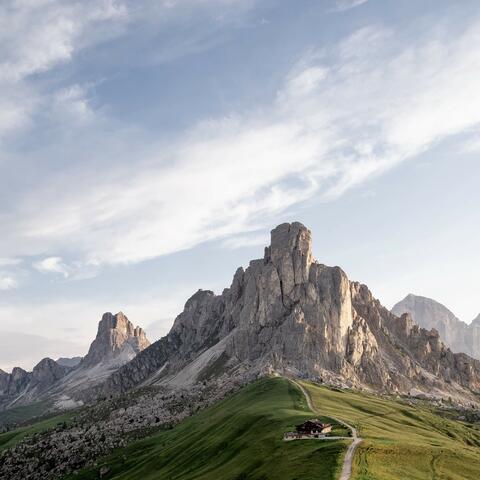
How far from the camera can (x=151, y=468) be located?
16775cm

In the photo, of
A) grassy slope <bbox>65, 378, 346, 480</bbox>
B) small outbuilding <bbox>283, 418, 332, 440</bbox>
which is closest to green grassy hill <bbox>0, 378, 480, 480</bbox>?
A: grassy slope <bbox>65, 378, 346, 480</bbox>

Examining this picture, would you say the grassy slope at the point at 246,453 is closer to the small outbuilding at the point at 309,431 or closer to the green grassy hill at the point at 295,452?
the green grassy hill at the point at 295,452

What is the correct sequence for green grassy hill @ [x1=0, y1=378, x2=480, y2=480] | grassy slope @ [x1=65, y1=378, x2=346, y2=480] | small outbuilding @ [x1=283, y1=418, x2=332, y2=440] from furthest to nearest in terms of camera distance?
1. small outbuilding @ [x1=283, y1=418, x2=332, y2=440]
2. grassy slope @ [x1=65, y1=378, x2=346, y2=480]
3. green grassy hill @ [x1=0, y1=378, x2=480, y2=480]

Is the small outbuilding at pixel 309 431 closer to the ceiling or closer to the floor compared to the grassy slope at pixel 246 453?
closer to the ceiling

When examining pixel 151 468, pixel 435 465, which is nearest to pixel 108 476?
pixel 151 468

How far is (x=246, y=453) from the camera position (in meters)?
117

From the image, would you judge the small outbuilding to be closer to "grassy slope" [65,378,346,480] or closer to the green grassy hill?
"grassy slope" [65,378,346,480]

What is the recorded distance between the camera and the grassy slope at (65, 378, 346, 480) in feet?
284

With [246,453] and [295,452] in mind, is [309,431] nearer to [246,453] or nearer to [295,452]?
[246,453]

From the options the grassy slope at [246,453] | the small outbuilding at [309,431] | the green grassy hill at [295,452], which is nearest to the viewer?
the green grassy hill at [295,452]

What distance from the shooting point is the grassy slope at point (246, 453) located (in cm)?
8662

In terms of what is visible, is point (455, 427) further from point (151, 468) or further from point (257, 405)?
point (151, 468)

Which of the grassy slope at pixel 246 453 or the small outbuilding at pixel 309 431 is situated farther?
the small outbuilding at pixel 309 431

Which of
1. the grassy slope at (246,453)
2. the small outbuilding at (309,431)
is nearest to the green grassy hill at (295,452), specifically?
the grassy slope at (246,453)
